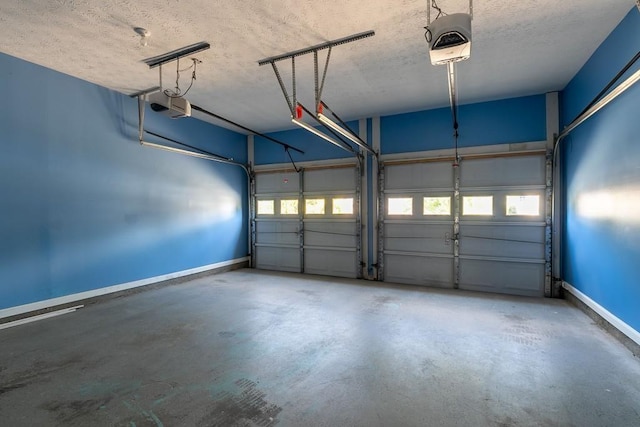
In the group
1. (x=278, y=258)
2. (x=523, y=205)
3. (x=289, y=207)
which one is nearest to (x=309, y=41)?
(x=289, y=207)

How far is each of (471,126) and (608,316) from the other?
3214 millimetres

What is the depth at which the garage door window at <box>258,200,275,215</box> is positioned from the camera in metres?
6.88

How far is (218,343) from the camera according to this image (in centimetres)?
292

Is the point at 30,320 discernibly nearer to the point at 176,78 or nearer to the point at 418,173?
the point at 176,78

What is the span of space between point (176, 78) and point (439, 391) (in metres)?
4.67

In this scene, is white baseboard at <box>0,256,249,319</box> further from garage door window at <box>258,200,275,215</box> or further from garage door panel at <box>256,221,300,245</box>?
garage door window at <box>258,200,275,215</box>

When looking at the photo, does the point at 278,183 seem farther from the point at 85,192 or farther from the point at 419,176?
the point at 85,192

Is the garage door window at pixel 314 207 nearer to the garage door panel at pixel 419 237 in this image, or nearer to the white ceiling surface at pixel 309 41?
the garage door panel at pixel 419 237

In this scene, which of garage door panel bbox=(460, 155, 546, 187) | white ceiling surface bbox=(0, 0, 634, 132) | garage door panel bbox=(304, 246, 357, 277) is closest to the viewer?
white ceiling surface bbox=(0, 0, 634, 132)

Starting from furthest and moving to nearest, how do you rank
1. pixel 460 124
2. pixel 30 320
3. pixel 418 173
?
pixel 418 173 < pixel 460 124 < pixel 30 320

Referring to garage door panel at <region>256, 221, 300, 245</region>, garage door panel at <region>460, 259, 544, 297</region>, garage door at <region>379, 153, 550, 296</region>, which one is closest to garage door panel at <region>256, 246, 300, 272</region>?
garage door panel at <region>256, 221, 300, 245</region>

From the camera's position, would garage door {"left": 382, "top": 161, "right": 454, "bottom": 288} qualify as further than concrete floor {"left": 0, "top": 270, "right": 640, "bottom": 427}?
Yes

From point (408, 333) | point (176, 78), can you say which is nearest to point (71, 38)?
point (176, 78)

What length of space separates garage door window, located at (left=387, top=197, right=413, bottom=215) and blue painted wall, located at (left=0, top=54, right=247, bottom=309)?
145 inches
